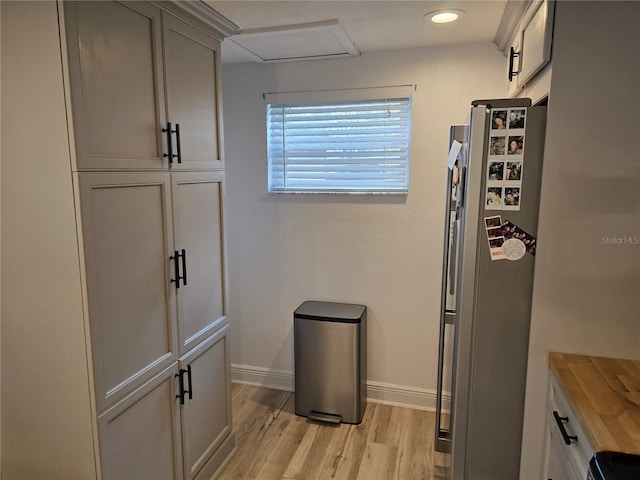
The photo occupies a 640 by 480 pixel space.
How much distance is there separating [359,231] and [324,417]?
123 cm

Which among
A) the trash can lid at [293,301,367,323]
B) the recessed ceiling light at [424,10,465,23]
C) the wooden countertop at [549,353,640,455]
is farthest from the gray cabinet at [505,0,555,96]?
the trash can lid at [293,301,367,323]

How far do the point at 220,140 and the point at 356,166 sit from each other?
102 centimetres

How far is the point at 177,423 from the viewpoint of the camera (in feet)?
6.41

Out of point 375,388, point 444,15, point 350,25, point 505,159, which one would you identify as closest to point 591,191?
point 505,159

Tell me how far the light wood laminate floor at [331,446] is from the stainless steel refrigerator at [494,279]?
27.9 inches

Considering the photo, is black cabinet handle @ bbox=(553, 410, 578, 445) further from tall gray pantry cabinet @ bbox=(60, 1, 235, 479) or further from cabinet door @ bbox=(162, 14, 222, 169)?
cabinet door @ bbox=(162, 14, 222, 169)

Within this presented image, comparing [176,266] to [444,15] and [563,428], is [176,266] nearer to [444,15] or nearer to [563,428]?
[563,428]

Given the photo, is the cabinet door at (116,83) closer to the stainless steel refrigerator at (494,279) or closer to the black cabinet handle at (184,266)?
the black cabinet handle at (184,266)

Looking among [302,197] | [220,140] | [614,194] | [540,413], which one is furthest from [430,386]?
[220,140]

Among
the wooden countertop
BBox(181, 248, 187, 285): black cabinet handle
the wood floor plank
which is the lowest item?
the wood floor plank

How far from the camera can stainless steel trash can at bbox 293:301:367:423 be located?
8.88 feet

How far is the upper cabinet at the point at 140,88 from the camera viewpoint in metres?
1.38

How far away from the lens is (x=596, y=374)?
145 cm

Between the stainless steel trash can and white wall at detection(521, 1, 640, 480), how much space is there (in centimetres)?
128
